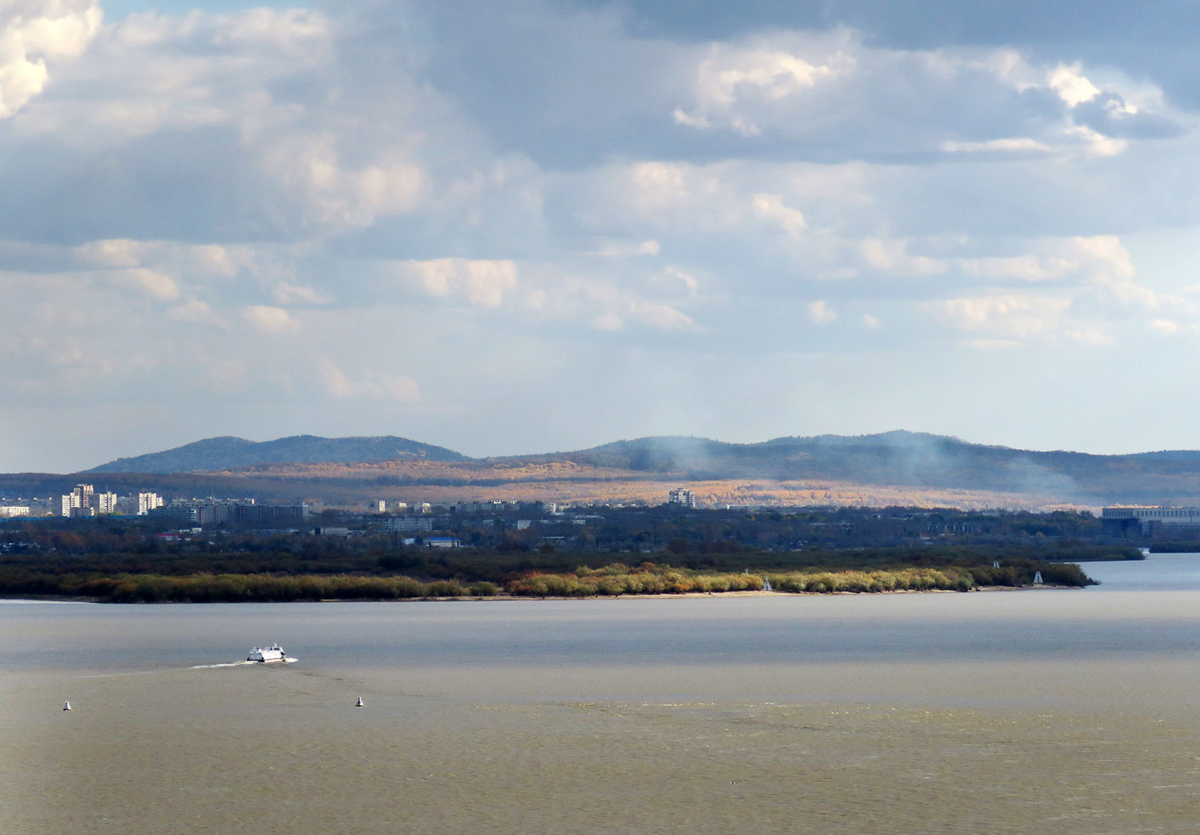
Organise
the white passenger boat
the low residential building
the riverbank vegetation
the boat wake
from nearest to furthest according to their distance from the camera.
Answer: the boat wake, the white passenger boat, the riverbank vegetation, the low residential building

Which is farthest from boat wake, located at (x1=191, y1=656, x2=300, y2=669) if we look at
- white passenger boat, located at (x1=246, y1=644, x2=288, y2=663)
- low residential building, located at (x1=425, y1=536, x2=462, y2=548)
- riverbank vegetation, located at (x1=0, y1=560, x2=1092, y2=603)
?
low residential building, located at (x1=425, y1=536, x2=462, y2=548)

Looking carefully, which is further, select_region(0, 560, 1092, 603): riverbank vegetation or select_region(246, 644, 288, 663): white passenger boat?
select_region(0, 560, 1092, 603): riverbank vegetation

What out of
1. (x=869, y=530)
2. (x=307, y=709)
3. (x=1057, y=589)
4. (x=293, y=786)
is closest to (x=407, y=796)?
(x=293, y=786)

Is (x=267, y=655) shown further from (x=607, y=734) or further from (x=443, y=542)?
(x=443, y=542)

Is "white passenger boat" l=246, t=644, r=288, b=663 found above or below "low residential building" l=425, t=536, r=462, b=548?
below

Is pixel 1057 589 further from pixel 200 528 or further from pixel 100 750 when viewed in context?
pixel 200 528

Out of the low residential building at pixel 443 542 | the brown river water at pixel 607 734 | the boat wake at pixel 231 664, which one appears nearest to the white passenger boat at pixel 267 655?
the boat wake at pixel 231 664

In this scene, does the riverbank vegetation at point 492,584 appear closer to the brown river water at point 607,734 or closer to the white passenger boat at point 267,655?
the brown river water at point 607,734

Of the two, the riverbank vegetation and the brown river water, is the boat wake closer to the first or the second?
the brown river water
